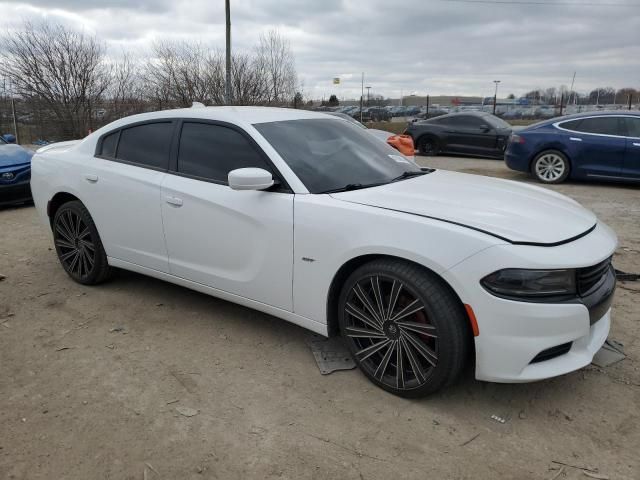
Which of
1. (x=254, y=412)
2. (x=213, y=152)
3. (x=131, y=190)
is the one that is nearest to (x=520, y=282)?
(x=254, y=412)

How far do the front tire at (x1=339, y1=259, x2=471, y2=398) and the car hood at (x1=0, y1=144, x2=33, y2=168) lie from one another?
7.01 metres

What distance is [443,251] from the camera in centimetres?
248

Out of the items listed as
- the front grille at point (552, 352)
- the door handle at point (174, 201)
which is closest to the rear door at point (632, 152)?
the front grille at point (552, 352)

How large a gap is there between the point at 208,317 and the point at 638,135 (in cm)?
829

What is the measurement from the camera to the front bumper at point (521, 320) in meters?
2.36

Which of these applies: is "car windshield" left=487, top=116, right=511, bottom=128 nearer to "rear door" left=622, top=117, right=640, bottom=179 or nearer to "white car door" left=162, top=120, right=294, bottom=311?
"rear door" left=622, top=117, right=640, bottom=179

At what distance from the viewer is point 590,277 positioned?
2.56 metres

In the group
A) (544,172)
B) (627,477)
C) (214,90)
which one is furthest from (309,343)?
(214,90)

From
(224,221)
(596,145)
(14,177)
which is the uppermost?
(596,145)

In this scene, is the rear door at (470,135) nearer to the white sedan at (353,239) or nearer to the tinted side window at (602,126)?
the tinted side window at (602,126)

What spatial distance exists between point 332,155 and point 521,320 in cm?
167

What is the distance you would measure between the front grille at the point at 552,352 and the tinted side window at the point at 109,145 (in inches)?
137

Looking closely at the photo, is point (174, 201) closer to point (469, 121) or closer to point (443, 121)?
point (469, 121)

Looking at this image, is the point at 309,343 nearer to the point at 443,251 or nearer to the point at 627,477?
the point at 443,251
